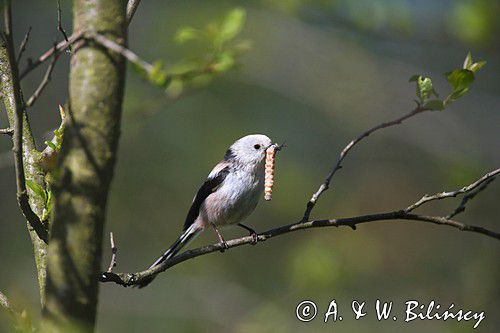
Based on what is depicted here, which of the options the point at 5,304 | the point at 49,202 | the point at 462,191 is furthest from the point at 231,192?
the point at 5,304

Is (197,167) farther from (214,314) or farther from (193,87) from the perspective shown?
(193,87)

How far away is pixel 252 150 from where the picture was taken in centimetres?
508

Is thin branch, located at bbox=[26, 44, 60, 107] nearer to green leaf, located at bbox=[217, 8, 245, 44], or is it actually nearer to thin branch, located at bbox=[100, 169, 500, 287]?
green leaf, located at bbox=[217, 8, 245, 44]

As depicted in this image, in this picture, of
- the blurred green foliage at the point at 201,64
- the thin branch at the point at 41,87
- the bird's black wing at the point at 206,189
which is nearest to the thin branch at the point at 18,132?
the thin branch at the point at 41,87

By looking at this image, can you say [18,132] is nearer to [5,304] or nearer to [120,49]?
[120,49]

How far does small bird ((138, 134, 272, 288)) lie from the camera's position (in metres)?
4.88

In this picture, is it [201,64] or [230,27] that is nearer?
[201,64]

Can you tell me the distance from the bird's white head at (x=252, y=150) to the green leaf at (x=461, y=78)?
101 inches

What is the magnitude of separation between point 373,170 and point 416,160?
2.72 ft

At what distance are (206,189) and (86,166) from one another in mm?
3272

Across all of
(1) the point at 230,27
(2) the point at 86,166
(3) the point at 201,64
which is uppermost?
(1) the point at 230,27

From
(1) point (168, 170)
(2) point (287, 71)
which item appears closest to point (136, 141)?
(1) point (168, 170)

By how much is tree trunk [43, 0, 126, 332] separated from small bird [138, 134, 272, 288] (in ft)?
9.65

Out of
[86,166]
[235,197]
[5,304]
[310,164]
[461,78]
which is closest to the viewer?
[86,166]
